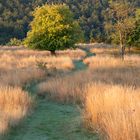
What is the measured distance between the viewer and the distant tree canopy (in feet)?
286

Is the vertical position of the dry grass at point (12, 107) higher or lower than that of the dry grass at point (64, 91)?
higher

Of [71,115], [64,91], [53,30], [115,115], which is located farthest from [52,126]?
[53,30]

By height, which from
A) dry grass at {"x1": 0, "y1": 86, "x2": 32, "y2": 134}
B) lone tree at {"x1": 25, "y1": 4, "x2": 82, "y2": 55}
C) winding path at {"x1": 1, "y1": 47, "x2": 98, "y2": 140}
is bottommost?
winding path at {"x1": 1, "y1": 47, "x2": 98, "y2": 140}

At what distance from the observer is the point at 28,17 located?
298 feet

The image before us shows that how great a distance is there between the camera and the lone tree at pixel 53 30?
35781 millimetres

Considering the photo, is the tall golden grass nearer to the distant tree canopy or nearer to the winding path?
the winding path

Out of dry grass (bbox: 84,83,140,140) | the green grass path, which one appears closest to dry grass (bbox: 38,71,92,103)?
the green grass path

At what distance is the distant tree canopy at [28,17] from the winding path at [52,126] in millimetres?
72081

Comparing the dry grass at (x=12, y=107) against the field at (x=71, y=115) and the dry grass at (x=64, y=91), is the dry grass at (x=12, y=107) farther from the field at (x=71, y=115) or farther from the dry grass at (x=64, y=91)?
the dry grass at (x=64, y=91)

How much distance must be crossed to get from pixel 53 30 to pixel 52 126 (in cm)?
2744

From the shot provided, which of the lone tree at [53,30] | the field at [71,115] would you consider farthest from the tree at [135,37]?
the field at [71,115]

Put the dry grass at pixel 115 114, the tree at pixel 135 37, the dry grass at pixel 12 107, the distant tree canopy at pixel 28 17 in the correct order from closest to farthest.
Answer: the dry grass at pixel 115 114 → the dry grass at pixel 12 107 → the tree at pixel 135 37 → the distant tree canopy at pixel 28 17

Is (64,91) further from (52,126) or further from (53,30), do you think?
(53,30)

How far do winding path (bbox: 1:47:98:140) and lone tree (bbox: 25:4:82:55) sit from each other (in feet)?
80.7
